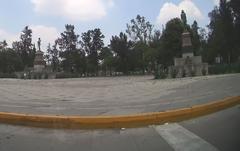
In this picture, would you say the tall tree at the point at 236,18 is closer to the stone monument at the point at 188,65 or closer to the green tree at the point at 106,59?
the stone monument at the point at 188,65

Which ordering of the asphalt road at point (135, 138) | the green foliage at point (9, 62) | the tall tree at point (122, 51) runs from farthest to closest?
the green foliage at point (9, 62), the tall tree at point (122, 51), the asphalt road at point (135, 138)

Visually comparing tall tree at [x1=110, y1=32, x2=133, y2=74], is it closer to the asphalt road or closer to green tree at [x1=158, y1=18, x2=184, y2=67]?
green tree at [x1=158, y1=18, x2=184, y2=67]

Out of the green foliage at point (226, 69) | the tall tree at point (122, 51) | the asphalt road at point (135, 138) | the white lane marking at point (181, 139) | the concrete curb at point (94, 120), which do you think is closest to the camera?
the white lane marking at point (181, 139)

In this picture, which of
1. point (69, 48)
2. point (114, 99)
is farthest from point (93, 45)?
point (114, 99)

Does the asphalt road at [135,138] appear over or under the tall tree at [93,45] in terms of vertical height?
under

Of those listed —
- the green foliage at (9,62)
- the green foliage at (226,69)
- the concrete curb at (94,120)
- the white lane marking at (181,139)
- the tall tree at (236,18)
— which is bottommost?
the white lane marking at (181,139)

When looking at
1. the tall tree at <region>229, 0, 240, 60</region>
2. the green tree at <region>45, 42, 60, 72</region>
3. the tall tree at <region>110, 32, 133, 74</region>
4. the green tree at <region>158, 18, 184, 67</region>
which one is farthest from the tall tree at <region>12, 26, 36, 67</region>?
the tall tree at <region>229, 0, 240, 60</region>

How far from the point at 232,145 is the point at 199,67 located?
37.6m

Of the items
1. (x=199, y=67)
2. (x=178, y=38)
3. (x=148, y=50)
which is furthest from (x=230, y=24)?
(x=199, y=67)

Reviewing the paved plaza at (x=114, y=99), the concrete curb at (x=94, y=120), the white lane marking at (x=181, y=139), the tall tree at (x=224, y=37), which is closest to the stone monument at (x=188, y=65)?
the paved plaza at (x=114, y=99)

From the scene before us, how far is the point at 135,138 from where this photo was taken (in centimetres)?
786

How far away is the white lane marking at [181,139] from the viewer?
6.93 m

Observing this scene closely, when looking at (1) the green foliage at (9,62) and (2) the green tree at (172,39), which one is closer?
(2) the green tree at (172,39)

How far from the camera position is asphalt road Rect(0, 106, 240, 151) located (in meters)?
7.14
